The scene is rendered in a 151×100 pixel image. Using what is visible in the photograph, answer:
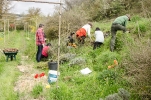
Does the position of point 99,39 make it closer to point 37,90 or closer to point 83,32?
point 83,32

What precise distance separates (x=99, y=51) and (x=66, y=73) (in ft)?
9.49

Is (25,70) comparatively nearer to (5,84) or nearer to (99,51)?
(5,84)

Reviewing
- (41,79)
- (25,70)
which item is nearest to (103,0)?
(25,70)

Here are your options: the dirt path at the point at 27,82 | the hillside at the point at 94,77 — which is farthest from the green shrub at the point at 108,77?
the dirt path at the point at 27,82

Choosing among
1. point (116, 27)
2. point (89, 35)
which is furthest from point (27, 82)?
point (89, 35)

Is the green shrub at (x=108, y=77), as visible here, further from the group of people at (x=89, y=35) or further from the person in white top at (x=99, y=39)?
the person in white top at (x=99, y=39)

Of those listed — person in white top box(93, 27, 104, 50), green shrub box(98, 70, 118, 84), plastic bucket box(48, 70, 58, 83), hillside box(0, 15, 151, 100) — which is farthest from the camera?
person in white top box(93, 27, 104, 50)

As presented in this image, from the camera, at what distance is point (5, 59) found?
14414mm

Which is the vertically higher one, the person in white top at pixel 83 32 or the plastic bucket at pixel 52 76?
the person in white top at pixel 83 32

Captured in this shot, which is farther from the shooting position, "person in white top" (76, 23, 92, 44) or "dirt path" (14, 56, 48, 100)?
"person in white top" (76, 23, 92, 44)

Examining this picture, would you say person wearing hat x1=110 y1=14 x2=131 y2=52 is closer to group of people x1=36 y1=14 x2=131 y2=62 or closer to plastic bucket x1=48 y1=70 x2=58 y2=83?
group of people x1=36 y1=14 x2=131 y2=62

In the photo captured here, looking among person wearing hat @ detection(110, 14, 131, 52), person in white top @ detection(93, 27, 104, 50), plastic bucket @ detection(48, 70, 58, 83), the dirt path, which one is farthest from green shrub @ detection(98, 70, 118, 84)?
person in white top @ detection(93, 27, 104, 50)

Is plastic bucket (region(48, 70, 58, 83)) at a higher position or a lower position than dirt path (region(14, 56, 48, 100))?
higher

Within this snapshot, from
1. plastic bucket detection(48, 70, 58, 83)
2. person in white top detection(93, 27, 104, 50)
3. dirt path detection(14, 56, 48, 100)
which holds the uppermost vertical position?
person in white top detection(93, 27, 104, 50)
